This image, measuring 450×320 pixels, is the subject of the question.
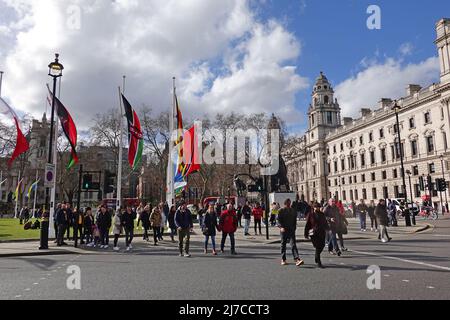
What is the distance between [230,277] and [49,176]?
12.7 meters

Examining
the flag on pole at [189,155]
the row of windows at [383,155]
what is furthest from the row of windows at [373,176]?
the flag on pole at [189,155]

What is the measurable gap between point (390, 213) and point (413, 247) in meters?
13.8

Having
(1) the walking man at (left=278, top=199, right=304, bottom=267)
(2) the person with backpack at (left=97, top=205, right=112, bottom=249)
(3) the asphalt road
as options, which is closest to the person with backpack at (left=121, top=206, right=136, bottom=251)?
(2) the person with backpack at (left=97, top=205, right=112, bottom=249)

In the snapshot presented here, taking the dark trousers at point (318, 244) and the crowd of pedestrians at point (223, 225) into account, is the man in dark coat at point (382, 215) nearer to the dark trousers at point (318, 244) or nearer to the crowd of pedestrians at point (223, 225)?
the crowd of pedestrians at point (223, 225)

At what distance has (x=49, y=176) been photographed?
17.4 metres

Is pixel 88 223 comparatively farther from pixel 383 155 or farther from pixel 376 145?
pixel 376 145

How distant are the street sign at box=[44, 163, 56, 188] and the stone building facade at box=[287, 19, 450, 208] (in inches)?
1709

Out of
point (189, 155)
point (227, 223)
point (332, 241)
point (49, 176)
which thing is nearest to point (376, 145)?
point (189, 155)

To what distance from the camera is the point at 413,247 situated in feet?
46.4

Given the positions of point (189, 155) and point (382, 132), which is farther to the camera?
point (382, 132)

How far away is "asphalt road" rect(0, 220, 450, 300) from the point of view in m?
6.90

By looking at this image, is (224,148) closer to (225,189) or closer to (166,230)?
(225,189)
